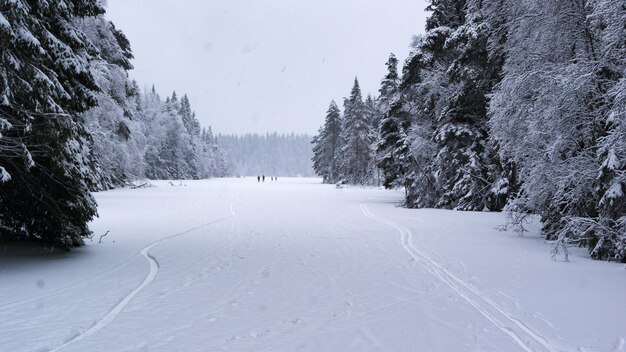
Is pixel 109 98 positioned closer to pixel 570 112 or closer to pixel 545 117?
pixel 545 117

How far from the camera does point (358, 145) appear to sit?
61594 mm

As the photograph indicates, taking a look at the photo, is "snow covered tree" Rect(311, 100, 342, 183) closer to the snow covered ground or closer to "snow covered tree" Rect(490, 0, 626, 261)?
"snow covered tree" Rect(490, 0, 626, 261)

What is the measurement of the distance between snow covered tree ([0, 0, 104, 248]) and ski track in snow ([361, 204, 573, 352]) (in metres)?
7.07

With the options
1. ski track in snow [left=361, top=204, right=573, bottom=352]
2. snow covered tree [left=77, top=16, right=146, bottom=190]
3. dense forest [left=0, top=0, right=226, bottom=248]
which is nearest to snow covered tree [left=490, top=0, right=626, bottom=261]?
ski track in snow [left=361, top=204, right=573, bottom=352]

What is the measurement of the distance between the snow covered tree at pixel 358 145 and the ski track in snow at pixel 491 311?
5090 cm

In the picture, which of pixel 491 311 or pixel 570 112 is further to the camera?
pixel 570 112

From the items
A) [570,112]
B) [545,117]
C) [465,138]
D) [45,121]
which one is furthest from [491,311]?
[465,138]

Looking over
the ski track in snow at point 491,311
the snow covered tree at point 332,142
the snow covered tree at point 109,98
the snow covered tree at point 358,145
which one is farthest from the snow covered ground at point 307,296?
the snow covered tree at point 332,142

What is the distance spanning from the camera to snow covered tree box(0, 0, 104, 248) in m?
7.48

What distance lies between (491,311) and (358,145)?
183ft

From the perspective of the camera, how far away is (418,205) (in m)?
27.0

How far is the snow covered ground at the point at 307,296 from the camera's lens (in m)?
5.06

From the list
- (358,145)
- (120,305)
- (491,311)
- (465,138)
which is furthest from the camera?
(358,145)

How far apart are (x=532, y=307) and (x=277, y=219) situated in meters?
13.6
